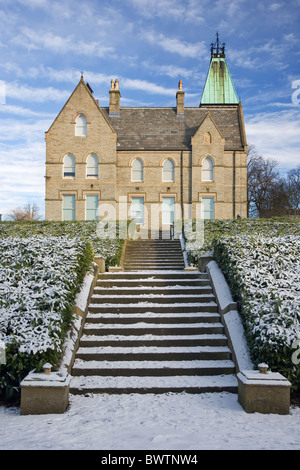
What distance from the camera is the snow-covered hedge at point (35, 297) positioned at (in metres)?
5.58

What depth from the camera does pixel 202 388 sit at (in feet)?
19.3

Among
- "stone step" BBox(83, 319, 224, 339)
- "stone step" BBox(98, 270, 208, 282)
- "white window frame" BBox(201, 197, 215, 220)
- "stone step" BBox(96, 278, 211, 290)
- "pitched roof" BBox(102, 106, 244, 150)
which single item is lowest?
"stone step" BBox(83, 319, 224, 339)

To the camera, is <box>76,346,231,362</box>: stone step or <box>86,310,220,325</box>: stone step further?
<box>86,310,220,325</box>: stone step

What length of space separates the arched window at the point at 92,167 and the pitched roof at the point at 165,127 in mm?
2266

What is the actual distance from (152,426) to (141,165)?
25.9 metres

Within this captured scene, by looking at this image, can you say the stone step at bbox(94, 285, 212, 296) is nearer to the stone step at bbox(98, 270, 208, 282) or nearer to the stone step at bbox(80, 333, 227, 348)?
the stone step at bbox(98, 270, 208, 282)

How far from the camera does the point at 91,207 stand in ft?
93.8

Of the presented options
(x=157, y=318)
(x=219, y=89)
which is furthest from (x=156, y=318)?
(x=219, y=89)

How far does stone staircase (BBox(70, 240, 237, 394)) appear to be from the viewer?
Result: 239 inches

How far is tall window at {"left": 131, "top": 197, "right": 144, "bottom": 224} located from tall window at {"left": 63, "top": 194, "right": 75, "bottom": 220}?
4.43 m

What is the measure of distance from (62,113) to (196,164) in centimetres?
1048

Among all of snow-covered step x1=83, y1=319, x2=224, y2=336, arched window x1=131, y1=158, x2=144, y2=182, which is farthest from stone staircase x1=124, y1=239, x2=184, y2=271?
arched window x1=131, y1=158, x2=144, y2=182

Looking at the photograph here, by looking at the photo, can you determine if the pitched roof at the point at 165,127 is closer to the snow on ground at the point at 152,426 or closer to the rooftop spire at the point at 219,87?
the rooftop spire at the point at 219,87
